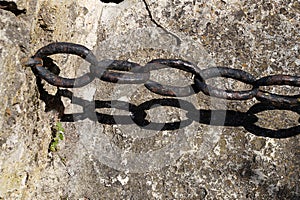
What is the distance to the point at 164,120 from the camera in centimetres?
150

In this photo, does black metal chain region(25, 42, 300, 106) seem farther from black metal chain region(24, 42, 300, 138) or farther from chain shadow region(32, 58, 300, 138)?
chain shadow region(32, 58, 300, 138)

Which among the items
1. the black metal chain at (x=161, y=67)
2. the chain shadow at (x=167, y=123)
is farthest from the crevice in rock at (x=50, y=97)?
the black metal chain at (x=161, y=67)

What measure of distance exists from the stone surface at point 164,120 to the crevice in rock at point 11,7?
0.21 feet

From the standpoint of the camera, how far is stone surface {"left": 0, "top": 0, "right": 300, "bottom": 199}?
140 centimetres

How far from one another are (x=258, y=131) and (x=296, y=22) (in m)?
0.39

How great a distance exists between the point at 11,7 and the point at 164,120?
1.96ft

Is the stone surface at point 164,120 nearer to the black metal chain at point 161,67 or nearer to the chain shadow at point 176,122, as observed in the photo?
the chain shadow at point 176,122

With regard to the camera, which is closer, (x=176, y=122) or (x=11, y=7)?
(x=11, y=7)

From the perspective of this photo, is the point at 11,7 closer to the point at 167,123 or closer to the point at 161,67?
the point at 161,67

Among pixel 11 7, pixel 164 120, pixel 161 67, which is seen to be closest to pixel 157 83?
pixel 161 67

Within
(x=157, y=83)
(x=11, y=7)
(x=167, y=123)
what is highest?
(x=11, y=7)

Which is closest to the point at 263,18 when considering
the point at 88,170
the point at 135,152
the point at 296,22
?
the point at 296,22

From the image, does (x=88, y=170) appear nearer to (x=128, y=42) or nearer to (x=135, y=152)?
(x=135, y=152)

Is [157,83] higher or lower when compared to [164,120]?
higher
